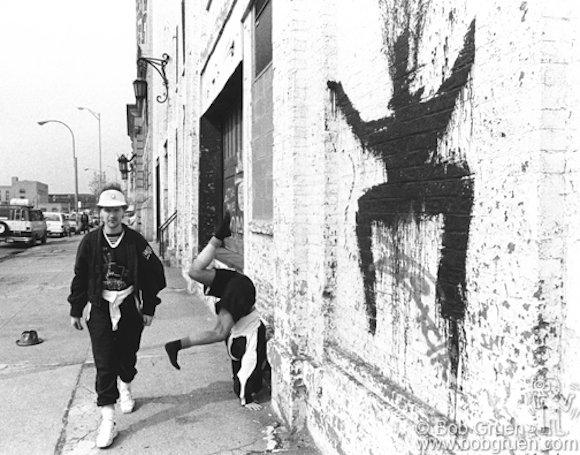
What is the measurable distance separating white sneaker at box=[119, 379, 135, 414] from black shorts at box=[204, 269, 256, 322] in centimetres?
97

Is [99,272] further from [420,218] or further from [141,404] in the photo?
[420,218]

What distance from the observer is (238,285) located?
4.28 m

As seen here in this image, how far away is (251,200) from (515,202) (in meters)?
4.27

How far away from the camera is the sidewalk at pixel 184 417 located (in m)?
3.63

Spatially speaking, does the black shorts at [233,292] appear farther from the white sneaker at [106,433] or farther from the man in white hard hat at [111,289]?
the white sneaker at [106,433]

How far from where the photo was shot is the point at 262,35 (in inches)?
215

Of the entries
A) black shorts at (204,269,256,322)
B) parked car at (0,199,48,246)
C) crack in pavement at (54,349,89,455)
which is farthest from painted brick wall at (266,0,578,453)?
parked car at (0,199,48,246)

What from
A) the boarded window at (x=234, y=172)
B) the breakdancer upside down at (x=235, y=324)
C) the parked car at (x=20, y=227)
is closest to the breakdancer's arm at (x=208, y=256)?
the breakdancer upside down at (x=235, y=324)

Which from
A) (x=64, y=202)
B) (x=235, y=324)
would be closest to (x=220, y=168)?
(x=235, y=324)

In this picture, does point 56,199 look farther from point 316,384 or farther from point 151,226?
point 316,384

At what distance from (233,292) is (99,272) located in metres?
1.04

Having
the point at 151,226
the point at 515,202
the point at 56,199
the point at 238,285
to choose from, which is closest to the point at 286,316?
the point at 238,285

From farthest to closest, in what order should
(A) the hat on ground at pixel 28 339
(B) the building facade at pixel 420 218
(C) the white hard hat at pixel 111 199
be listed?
(A) the hat on ground at pixel 28 339
(C) the white hard hat at pixel 111 199
(B) the building facade at pixel 420 218

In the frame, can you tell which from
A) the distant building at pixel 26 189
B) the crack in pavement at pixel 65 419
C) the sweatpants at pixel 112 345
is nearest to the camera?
the crack in pavement at pixel 65 419
